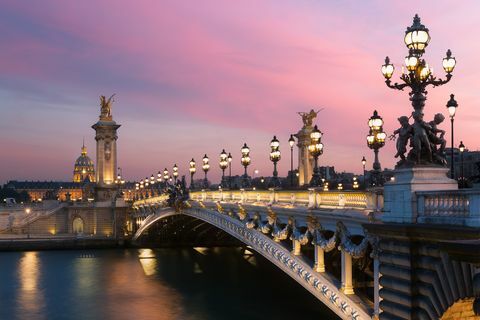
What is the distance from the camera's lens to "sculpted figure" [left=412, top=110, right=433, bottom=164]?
48.9 feet

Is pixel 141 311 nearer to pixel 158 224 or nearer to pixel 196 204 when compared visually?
pixel 196 204

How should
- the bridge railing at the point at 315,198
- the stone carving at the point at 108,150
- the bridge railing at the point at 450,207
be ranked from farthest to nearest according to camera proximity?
the stone carving at the point at 108,150, the bridge railing at the point at 315,198, the bridge railing at the point at 450,207

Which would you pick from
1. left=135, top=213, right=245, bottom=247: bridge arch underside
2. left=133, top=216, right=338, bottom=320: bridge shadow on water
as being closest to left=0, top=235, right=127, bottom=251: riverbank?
left=135, top=213, right=245, bottom=247: bridge arch underside

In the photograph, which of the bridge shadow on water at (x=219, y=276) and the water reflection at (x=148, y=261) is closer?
the bridge shadow on water at (x=219, y=276)

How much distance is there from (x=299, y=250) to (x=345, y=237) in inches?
250

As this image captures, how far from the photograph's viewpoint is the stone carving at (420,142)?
14969mm

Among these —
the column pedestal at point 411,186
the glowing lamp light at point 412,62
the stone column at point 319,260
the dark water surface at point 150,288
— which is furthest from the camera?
the dark water surface at point 150,288

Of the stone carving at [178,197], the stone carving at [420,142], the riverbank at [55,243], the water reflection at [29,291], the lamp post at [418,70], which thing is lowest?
the water reflection at [29,291]

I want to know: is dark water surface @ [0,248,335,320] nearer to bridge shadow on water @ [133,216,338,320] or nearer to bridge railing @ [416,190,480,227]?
bridge shadow on water @ [133,216,338,320]

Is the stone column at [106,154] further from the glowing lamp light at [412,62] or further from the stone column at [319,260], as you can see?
the glowing lamp light at [412,62]

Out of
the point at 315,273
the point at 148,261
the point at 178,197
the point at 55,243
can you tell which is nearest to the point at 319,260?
the point at 315,273

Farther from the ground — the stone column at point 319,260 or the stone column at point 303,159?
the stone column at point 303,159

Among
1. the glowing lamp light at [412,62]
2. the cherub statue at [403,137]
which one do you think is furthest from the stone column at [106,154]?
the glowing lamp light at [412,62]

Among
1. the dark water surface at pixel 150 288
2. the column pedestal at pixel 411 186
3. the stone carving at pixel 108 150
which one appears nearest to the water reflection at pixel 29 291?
the dark water surface at pixel 150 288
